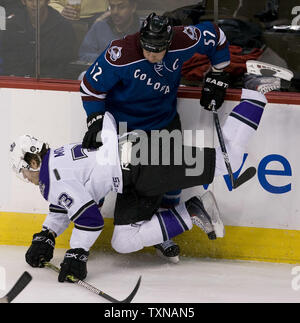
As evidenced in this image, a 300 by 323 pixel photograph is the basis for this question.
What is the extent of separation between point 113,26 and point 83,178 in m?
0.79

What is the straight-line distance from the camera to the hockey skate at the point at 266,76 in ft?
12.2

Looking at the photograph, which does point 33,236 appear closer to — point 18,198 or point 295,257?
point 18,198

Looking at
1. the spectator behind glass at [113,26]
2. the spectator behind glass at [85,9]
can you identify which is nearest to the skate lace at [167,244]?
the spectator behind glass at [113,26]

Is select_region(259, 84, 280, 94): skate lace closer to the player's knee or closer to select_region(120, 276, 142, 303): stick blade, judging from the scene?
the player's knee

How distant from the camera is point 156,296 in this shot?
330cm

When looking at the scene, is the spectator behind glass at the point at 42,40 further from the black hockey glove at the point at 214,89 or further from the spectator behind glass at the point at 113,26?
the black hockey glove at the point at 214,89

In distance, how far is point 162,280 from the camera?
11.7 feet

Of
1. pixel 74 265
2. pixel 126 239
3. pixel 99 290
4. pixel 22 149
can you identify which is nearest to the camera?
pixel 99 290

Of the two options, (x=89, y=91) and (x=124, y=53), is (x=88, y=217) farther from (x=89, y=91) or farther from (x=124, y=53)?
(x=124, y=53)

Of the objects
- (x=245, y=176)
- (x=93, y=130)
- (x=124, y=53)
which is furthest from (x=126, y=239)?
(x=124, y=53)

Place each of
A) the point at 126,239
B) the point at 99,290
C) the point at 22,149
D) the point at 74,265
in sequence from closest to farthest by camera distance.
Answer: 1. the point at 99,290
2. the point at 74,265
3. the point at 22,149
4. the point at 126,239

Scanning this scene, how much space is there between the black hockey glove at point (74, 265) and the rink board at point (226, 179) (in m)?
0.48

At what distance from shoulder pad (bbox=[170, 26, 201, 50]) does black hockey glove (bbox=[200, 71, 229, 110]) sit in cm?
21

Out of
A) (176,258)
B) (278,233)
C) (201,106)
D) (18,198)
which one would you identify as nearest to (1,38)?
(18,198)
